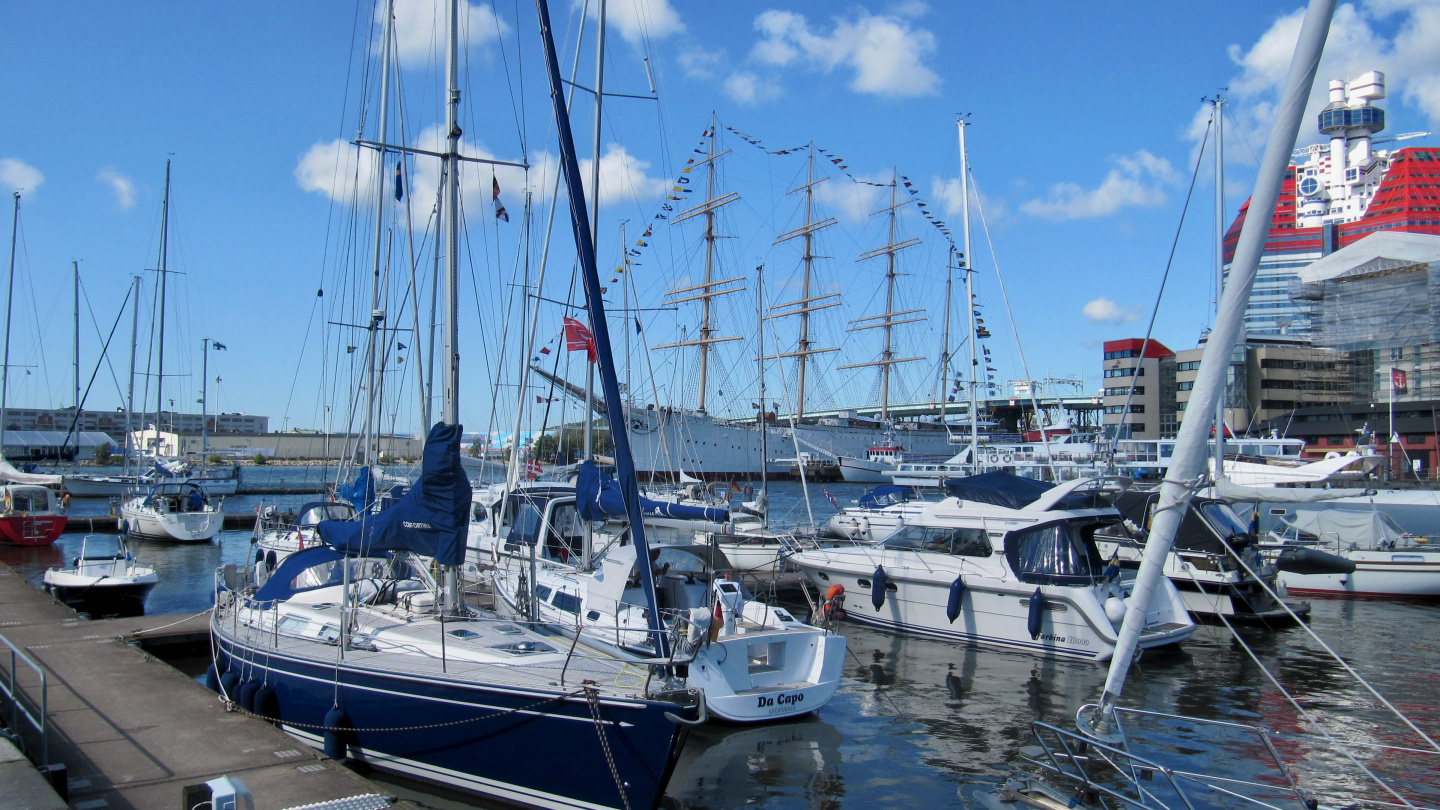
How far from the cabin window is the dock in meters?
12.5

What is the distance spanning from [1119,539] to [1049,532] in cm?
818

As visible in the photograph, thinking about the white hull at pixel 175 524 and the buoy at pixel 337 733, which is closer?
the buoy at pixel 337 733

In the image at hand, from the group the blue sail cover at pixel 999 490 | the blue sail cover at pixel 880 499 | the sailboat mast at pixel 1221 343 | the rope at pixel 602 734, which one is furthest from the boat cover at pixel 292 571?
the blue sail cover at pixel 880 499

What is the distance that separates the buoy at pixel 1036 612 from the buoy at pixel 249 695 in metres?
12.5

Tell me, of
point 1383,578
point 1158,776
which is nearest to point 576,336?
point 1158,776

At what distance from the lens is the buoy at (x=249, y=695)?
9984 mm

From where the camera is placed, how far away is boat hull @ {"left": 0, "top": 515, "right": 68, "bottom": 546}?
1214 inches

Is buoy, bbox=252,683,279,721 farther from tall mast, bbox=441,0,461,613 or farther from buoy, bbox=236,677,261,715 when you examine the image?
tall mast, bbox=441,0,461,613

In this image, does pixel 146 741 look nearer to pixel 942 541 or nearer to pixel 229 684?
pixel 229 684

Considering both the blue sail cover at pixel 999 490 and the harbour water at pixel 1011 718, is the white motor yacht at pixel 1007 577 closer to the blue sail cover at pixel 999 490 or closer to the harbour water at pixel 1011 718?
the blue sail cover at pixel 999 490

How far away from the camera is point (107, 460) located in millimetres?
98188

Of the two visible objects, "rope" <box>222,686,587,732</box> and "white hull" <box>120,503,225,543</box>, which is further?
"white hull" <box>120,503,225,543</box>

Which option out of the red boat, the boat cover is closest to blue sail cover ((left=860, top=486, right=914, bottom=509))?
the boat cover

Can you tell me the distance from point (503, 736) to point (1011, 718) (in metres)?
7.83
